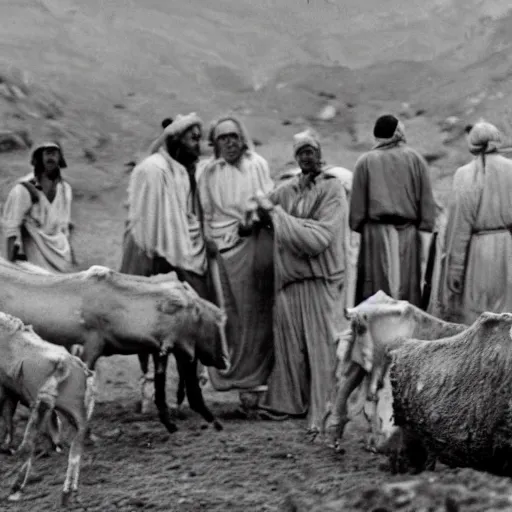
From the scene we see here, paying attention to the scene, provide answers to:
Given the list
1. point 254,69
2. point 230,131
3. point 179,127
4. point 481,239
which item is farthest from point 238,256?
point 254,69

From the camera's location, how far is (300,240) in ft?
36.5

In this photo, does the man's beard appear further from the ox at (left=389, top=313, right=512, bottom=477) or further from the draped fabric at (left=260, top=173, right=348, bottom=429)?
the ox at (left=389, top=313, right=512, bottom=477)

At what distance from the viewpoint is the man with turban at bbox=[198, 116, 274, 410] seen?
11.6 metres

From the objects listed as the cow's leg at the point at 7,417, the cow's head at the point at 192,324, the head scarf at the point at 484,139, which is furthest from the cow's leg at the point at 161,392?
the head scarf at the point at 484,139

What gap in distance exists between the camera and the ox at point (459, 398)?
7211 millimetres

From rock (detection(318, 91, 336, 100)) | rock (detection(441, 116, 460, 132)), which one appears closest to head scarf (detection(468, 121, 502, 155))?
rock (detection(441, 116, 460, 132))

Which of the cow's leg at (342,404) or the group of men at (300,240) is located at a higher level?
the group of men at (300,240)

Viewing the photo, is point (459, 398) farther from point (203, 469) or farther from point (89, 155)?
point (89, 155)

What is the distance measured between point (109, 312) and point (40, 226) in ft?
6.94

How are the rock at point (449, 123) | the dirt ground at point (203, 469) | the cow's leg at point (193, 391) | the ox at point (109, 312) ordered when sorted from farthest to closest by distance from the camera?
the rock at point (449, 123) → the cow's leg at point (193, 391) → the ox at point (109, 312) → the dirt ground at point (203, 469)

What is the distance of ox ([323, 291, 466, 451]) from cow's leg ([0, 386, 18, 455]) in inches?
82.9

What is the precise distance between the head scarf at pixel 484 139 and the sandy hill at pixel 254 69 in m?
7.59

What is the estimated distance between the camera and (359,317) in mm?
9805

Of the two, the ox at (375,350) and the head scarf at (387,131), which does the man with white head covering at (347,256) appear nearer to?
the head scarf at (387,131)
